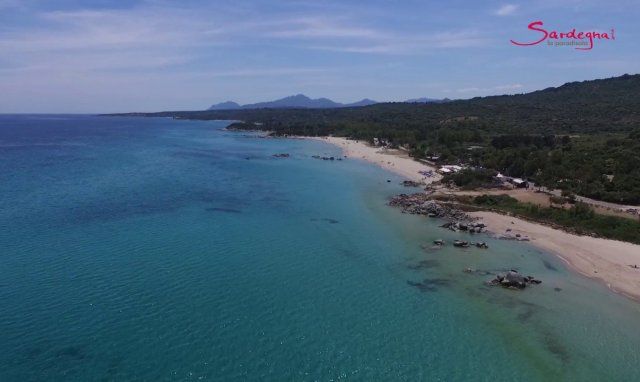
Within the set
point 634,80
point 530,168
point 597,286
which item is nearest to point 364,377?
point 597,286

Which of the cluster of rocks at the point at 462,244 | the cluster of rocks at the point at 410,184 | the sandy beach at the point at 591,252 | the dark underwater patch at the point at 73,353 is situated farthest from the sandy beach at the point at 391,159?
the dark underwater patch at the point at 73,353

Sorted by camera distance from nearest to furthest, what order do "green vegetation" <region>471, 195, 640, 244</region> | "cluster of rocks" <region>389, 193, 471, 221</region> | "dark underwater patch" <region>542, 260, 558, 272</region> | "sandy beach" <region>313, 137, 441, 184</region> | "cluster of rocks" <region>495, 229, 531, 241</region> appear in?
1. "dark underwater patch" <region>542, 260, 558, 272</region>
2. "green vegetation" <region>471, 195, 640, 244</region>
3. "cluster of rocks" <region>495, 229, 531, 241</region>
4. "cluster of rocks" <region>389, 193, 471, 221</region>
5. "sandy beach" <region>313, 137, 441, 184</region>

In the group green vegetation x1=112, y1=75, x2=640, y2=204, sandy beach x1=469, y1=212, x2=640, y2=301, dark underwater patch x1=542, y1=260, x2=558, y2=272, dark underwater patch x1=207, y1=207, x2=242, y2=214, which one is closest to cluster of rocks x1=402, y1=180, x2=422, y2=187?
green vegetation x1=112, y1=75, x2=640, y2=204

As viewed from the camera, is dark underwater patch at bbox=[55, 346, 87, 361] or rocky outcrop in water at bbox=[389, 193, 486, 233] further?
rocky outcrop in water at bbox=[389, 193, 486, 233]

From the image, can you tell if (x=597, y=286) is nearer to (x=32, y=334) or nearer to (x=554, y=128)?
(x=32, y=334)

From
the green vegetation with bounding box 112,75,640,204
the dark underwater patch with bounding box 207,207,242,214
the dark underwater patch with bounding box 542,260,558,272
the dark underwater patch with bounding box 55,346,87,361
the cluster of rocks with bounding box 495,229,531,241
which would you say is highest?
the green vegetation with bounding box 112,75,640,204

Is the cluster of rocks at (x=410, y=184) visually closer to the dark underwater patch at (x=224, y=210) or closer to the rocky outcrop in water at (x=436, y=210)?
the rocky outcrop in water at (x=436, y=210)

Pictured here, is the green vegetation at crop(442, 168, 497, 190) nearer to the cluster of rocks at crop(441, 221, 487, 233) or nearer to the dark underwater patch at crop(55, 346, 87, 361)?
the cluster of rocks at crop(441, 221, 487, 233)
